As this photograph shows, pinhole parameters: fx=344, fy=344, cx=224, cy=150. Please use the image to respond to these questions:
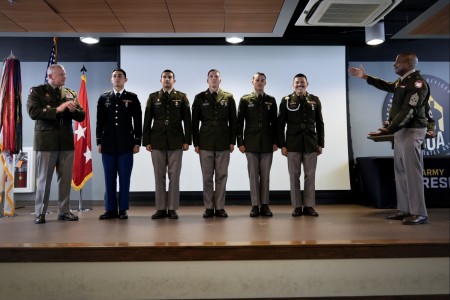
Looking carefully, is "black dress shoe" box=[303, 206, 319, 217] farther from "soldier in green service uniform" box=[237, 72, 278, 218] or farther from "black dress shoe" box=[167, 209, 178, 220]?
"black dress shoe" box=[167, 209, 178, 220]

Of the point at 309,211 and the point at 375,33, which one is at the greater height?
the point at 375,33

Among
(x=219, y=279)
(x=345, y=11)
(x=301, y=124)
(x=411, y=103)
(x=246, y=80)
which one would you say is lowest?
(x=219, y=279)

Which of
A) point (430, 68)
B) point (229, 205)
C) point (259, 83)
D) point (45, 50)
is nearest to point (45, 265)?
point (259, 83)

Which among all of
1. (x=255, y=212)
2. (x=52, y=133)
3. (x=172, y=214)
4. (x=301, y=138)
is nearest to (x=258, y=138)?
(x=301, y=138)

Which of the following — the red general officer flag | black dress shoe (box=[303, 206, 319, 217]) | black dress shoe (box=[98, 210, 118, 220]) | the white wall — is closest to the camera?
the white wall

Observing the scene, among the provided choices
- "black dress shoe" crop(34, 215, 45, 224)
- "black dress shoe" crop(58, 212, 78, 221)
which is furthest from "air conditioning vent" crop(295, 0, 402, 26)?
"black dress shoe" crop(34, 215, 45, 224)

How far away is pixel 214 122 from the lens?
11.7 feet

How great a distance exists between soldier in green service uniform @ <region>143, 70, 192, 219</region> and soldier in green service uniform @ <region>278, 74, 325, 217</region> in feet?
3.41

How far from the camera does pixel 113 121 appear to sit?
352 centimetres

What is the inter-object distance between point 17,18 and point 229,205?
353cm

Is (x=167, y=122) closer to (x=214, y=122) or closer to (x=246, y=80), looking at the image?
(x=214, y=122)

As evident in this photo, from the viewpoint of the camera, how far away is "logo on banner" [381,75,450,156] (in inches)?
209

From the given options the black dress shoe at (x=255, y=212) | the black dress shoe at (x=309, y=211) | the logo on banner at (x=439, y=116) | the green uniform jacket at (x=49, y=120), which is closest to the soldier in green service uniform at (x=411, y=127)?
the black dress shoe at (x=309, y=211)

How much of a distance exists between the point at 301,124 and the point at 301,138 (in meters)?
0.15
